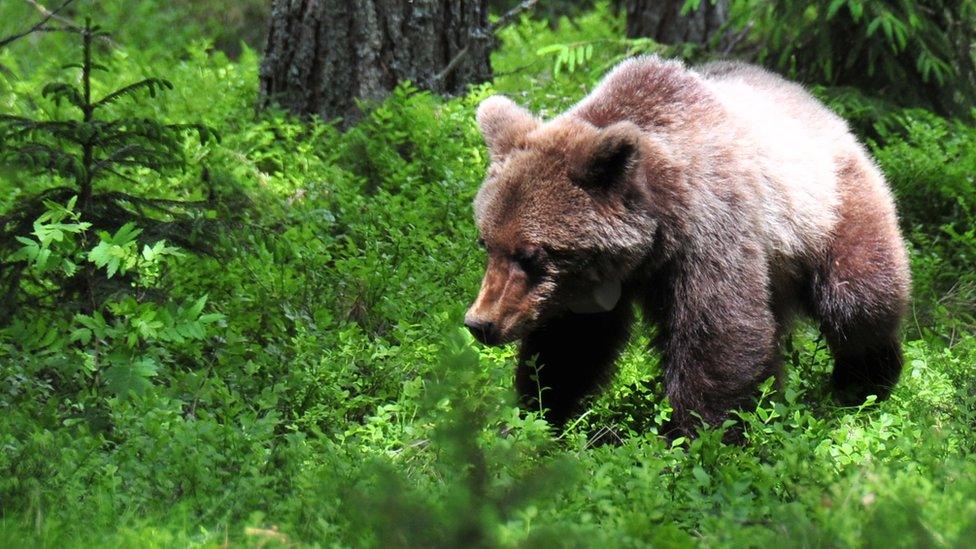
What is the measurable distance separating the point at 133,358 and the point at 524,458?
183cm

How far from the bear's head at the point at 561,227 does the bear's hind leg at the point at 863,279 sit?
4.54ft

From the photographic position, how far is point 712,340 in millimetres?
5395

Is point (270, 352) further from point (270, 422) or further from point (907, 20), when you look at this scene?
point (907, 20)

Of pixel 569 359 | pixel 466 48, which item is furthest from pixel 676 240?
pixel 466 48

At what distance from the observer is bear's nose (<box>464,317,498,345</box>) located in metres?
5.27

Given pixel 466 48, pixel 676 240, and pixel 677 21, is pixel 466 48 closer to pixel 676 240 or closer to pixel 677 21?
pixel 677 21

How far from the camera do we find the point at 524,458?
466cm

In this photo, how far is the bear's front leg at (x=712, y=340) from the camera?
5.39 m

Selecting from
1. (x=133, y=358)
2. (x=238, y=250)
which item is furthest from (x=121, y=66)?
(x=133, y=358)

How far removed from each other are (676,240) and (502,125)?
105 cm

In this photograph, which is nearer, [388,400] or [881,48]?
[388,400]

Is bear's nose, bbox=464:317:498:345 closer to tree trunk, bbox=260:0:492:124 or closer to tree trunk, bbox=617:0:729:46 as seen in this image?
tree trunk, bbox=260:0:492:124

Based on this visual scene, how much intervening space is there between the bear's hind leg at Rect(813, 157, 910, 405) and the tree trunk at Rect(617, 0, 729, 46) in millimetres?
5685

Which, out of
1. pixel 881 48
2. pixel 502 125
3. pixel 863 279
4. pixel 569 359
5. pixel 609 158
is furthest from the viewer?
pixel 881 48
